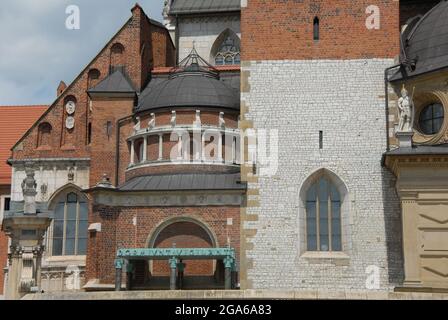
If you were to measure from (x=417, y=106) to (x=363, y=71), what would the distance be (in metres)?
2.02

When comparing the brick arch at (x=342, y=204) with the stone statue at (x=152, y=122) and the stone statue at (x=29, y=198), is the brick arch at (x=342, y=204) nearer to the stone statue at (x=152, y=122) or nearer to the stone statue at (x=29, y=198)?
the stone statue at (x=152, y=122)

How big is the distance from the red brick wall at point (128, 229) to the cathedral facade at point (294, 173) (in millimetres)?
36

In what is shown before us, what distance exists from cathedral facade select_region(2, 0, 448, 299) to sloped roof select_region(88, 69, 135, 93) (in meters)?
1.70

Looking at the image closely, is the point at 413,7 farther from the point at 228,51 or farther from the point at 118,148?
the point at 118,148

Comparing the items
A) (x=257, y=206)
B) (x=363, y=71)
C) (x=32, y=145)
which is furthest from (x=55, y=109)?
(x=363, y=71)

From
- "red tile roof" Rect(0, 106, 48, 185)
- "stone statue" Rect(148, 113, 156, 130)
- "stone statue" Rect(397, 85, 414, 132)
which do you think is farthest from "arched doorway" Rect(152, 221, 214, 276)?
"red tile roof" Rect(0, 106, 48, 185)

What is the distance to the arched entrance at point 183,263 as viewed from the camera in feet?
71.9

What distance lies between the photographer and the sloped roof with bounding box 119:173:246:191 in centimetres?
2239

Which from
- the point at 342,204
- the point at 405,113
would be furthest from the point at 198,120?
the point at 405,113

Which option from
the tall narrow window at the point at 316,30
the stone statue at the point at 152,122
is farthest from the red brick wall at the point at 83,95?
the tall narrow window at the point at 316,30

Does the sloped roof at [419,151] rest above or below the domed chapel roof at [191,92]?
below

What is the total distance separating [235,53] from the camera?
3228 centimetres

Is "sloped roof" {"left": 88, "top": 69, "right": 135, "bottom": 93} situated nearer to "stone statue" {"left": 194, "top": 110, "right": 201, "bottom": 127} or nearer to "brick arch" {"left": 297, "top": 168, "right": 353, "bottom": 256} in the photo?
"stone statue" {"left": 194, "top": 110, "right": 201, "bottom": 127}
